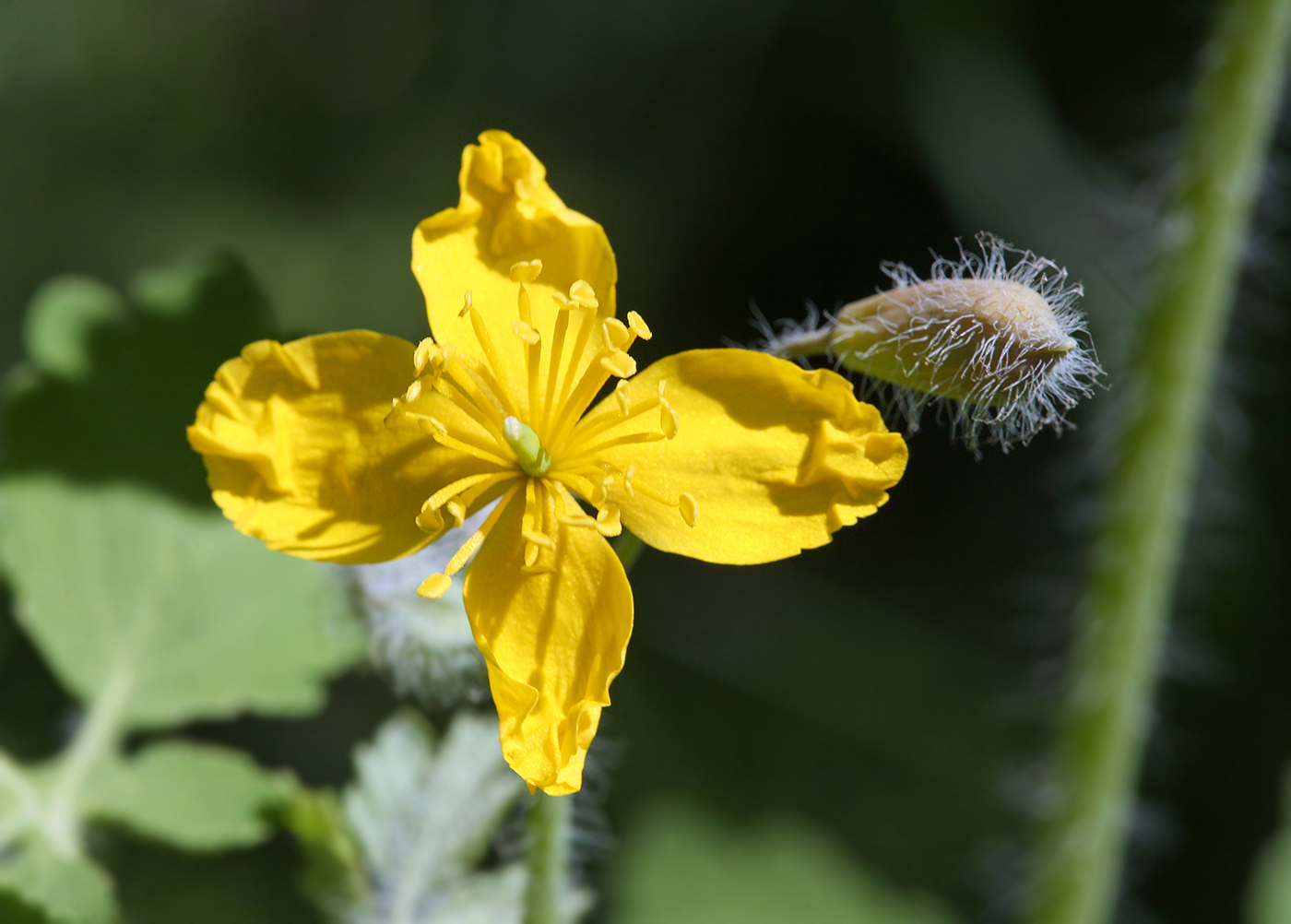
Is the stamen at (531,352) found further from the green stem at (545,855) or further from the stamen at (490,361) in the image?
the green stem at (545,855)

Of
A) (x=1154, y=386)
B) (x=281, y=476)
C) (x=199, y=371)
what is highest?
(x=1154, y=386)

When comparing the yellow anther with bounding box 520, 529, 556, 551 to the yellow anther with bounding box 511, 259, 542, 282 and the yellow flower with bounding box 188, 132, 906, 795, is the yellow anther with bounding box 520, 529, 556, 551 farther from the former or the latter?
the yellow anther with bounding box 511, 259, 542, 282

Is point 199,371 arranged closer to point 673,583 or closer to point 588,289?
point 588,289

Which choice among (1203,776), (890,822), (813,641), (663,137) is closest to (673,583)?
(813,641)

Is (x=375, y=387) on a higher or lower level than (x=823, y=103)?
lower

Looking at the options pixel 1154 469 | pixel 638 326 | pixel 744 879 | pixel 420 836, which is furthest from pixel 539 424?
pixel 744 879

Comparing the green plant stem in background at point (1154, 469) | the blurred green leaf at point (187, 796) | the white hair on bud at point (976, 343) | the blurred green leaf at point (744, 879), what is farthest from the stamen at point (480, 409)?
the blurred green leaf at point (744, 879)

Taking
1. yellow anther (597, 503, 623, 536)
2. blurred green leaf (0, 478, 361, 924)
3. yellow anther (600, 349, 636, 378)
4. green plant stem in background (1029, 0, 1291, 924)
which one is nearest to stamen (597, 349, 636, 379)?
yellow anther (600, 349, 636, 378)
